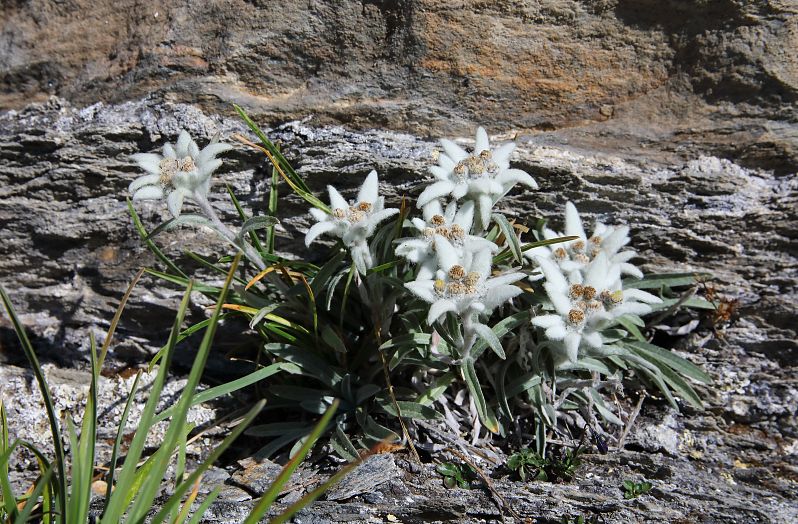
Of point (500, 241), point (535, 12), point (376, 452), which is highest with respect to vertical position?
point (535, 12)

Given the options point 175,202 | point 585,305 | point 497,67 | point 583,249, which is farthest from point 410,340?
point 497,67

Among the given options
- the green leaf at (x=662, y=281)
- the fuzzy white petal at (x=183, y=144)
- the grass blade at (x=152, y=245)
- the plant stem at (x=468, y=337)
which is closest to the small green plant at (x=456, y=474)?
the plant stem at (x=468, y=337)

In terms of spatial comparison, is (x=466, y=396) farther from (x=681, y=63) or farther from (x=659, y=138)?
(x=681, y=63)

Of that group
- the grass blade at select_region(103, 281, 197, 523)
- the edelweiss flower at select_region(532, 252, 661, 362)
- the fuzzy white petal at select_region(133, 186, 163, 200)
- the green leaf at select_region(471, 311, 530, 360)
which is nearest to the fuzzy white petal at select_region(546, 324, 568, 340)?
the edelweiss flower at select_region(532, 252, 661, 362)

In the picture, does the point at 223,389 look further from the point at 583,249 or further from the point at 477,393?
the point at 583,249

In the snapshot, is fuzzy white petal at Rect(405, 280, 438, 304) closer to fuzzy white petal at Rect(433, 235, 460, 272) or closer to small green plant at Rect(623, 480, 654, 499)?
fuzzy white petal at Rect(433, 235, 460, 272)

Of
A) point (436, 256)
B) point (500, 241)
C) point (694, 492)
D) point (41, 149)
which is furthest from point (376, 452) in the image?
point (41, 149)
